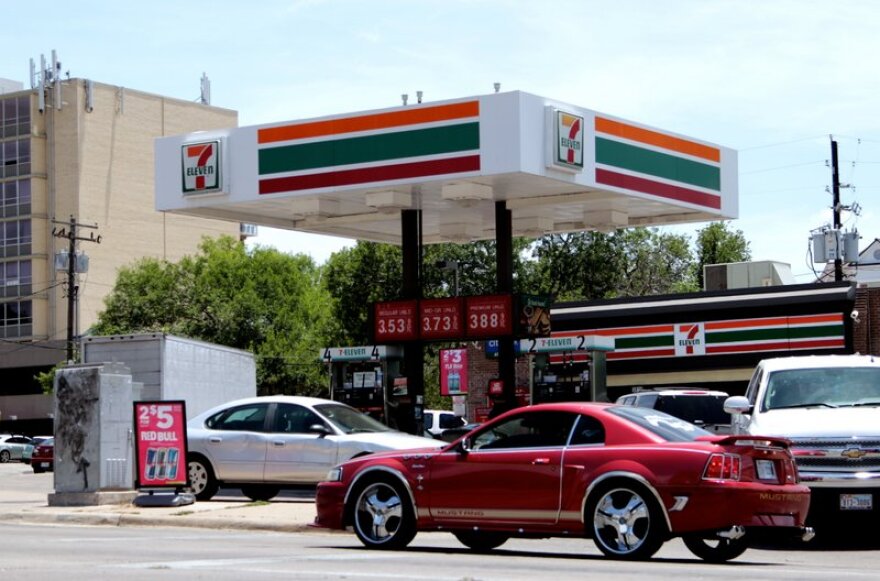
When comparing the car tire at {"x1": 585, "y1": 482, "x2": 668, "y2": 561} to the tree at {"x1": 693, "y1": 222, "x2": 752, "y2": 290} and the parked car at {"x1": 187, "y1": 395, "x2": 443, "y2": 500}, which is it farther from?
the tree at {"x1": 693, "y1": 222, "x2": 752, "y2": 290}

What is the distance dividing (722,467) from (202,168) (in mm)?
18018

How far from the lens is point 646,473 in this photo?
42.6 feet

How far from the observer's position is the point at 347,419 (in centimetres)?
2188

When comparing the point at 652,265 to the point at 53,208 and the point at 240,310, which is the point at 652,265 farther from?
the point at 53,208

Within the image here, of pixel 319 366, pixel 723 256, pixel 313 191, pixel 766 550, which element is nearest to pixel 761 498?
pixel 766 550

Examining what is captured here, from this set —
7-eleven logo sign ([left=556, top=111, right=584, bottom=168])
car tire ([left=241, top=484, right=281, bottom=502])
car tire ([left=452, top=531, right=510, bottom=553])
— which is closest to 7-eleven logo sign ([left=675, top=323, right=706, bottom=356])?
7-eleven logo sign ([left=556, top=111, right=584, bottom=168])

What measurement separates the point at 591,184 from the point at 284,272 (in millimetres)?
52780

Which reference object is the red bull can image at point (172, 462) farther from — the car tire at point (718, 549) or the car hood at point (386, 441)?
the car tire at point (718, 549)

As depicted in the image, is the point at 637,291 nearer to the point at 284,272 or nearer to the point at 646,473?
the point at 284,272

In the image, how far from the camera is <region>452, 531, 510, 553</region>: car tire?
1475cm

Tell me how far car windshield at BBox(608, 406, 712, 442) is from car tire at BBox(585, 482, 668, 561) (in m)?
0.68

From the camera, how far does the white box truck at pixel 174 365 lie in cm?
2798

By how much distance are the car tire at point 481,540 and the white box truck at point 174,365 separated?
44.2 ft

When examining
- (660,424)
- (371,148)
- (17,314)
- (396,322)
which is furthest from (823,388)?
(17,314)
